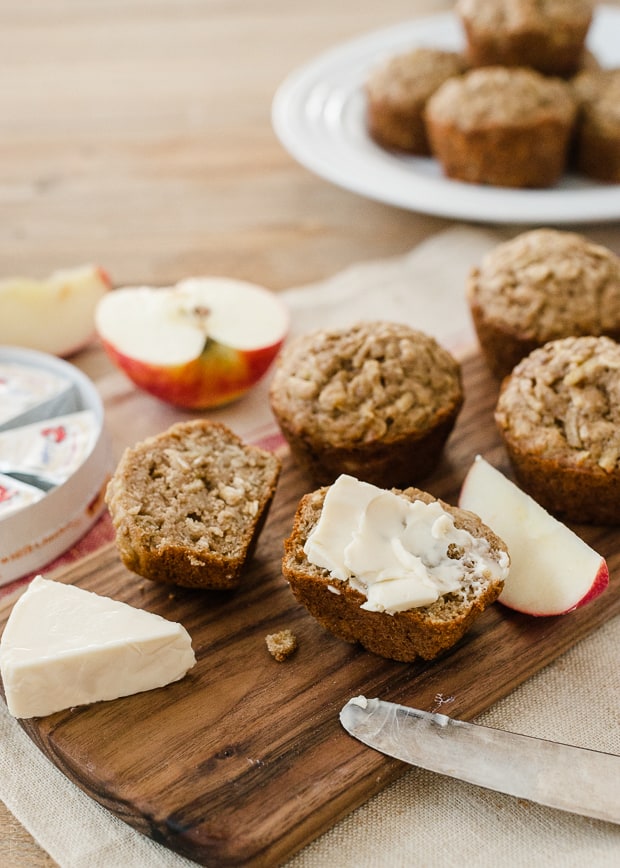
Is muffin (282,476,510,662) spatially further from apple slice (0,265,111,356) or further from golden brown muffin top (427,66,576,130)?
golden brown muffin top (427,66,576,130)

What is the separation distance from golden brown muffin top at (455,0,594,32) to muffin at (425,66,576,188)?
22 centimetres

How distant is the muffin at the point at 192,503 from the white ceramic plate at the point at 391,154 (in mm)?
1981

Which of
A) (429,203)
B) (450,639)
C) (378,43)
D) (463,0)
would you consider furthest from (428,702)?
(378,43)

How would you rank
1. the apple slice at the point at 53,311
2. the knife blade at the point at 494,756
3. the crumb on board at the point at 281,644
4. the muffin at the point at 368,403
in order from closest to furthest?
the knife blade at the point at 494,756, the crumb on board at the point at 281,644, the muffin at the point at 368,403, the apple slice at the point at 53,311

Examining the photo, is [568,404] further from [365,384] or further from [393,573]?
[393,573]

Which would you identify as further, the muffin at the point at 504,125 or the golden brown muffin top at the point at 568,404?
the muffin at the point at 504,125

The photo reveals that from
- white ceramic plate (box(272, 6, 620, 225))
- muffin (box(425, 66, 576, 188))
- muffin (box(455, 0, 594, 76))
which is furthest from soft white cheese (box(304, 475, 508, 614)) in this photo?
muffin (box(455, 0, 594, 76))

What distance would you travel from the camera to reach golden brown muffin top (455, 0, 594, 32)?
4.65 metres

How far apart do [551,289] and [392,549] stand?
1412mm

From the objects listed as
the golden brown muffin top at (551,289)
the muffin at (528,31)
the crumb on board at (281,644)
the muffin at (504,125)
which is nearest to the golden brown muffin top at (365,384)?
the golden brown muffin top at (551,289)

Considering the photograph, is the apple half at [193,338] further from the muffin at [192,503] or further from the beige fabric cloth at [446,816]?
the beige fabric cloth at [446,816]

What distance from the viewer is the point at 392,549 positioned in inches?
99.8

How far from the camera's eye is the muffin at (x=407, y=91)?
4.84 m

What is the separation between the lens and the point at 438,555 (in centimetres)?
258
